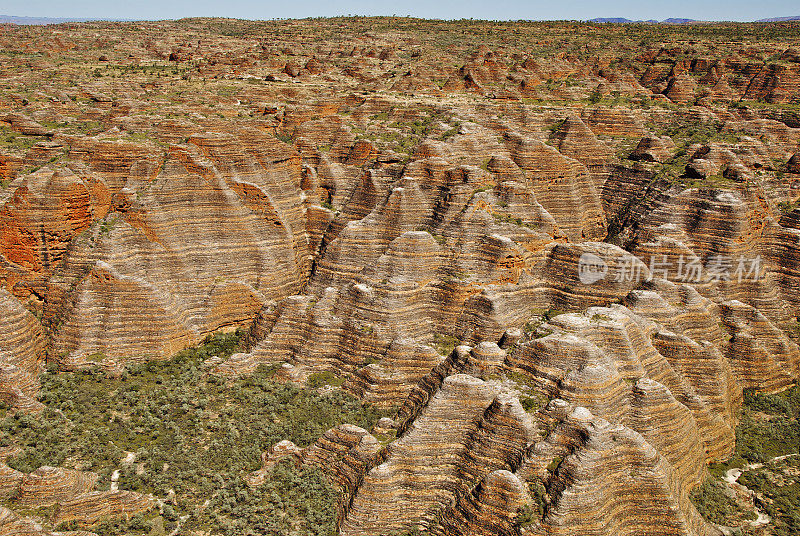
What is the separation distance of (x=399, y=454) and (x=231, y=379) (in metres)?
13.1

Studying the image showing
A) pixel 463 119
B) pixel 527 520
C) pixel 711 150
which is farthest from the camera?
pixel 463 119

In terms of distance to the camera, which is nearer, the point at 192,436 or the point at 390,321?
the point at 192,436

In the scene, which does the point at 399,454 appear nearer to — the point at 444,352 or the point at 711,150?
the point at 444,352

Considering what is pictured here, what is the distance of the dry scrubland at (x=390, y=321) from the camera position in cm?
2380

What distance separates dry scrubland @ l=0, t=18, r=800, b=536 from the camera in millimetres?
23797

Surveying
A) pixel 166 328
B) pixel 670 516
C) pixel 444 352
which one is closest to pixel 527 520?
pixel 670 516

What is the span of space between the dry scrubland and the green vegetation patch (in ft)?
0.42

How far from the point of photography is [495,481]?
70.8 feet

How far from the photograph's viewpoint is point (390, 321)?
32.6 meters

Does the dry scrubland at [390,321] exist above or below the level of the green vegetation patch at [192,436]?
above

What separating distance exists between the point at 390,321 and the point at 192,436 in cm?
1155

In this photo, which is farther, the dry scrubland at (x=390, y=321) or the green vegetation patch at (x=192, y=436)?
the green vegetation patch at (x=192, y=436)

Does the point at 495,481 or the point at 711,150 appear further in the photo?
the point at 711,150

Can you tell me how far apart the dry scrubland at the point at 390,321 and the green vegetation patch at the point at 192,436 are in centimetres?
13
